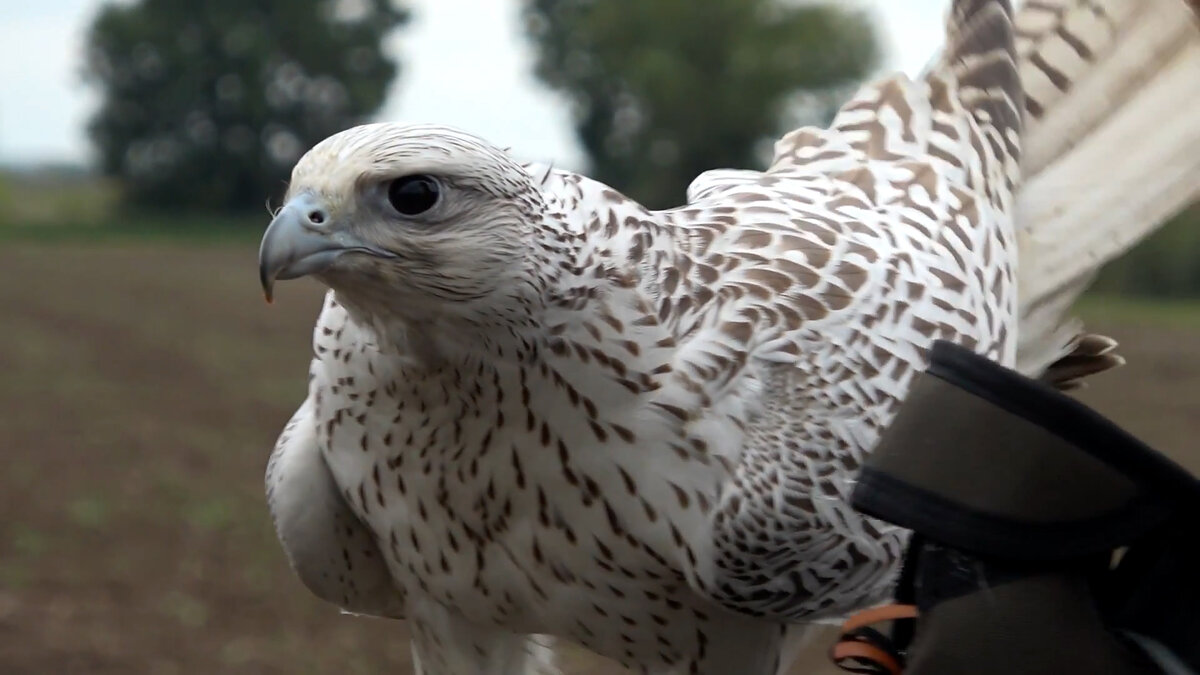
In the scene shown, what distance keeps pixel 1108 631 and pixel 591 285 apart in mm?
967

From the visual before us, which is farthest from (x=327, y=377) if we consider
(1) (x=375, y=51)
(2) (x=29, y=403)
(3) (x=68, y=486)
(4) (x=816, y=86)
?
(4) (x=816, y=86)

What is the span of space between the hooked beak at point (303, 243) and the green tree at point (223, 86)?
3376cm

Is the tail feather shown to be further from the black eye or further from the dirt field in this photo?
the dirt field

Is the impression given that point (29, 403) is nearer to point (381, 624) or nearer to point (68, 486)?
point (68, 486)

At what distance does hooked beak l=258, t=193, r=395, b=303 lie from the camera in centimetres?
199

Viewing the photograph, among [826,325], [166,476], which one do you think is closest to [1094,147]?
[826,325]

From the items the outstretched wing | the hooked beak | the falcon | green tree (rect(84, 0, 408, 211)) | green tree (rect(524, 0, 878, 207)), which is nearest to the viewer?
the hooked beak

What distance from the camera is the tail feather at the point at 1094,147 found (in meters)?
3.09

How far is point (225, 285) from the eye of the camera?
749 inches

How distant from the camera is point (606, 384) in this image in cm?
226

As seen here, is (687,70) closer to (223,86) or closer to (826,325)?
(223,86)

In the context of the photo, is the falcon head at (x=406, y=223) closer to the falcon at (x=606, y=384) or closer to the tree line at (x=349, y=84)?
the falcon at (x=606, y=384)

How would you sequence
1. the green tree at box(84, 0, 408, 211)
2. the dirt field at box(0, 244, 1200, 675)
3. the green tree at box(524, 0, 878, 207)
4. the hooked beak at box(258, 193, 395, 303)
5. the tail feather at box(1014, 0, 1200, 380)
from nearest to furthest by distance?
the hooked beak at box(258, 193, 395, 303) < the tail feather at box(1014, 0, 1200, 380) < the dirt field at box(0, 244, 1200, 675) < the green tree at box(84, 0, 408, 211) < the green tree at box(524, 0, 878, 207)

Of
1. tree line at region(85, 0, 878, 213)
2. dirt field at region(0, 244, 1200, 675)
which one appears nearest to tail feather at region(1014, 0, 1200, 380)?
dirt field at region(0, 244, 1200, 675)
